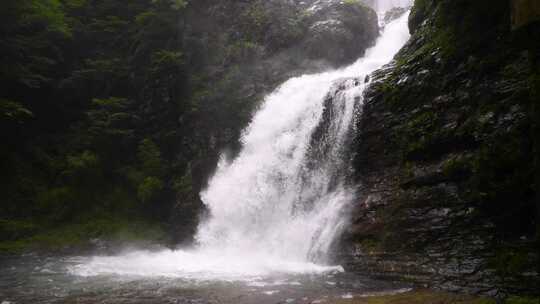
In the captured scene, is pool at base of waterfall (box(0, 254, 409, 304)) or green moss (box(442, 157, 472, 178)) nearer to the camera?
pool at base of waterfall (box(0, 254, 409, 304))

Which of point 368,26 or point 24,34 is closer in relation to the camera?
point 24,34

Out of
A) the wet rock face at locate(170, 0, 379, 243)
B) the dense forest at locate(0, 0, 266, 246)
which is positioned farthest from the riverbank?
the wet rock face at locate(170, 0, 379, 243)

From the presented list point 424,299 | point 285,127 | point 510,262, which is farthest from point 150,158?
point 510,262

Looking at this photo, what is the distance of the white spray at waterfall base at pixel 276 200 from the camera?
34.2 ft

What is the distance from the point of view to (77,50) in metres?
19.1

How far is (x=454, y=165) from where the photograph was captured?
27.1 feet

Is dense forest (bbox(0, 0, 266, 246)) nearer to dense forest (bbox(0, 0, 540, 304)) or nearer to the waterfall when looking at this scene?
dense forest (bbox(0, 0, 540, 304))

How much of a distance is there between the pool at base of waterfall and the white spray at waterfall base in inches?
24.2

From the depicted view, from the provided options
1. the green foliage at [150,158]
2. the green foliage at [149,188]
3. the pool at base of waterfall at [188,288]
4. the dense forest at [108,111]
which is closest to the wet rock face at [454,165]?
the pool at base of waterfall at [188,288]

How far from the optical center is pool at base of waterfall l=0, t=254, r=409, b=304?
7.03m

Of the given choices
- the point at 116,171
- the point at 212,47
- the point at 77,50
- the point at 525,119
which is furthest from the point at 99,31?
the point at 525,119

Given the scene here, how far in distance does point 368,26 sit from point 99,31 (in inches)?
564

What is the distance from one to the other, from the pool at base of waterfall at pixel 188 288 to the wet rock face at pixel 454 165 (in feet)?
3.48

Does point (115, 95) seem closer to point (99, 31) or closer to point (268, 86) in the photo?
point (99, 31)
